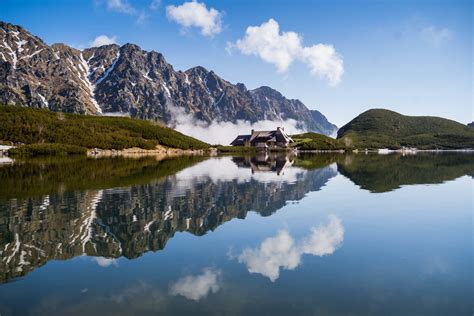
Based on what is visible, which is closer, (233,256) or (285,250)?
(233,256)

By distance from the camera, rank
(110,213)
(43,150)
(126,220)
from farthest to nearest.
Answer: (43,150) → (110,213) → (126,220)

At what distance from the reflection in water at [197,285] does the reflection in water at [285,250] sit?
6.04ft

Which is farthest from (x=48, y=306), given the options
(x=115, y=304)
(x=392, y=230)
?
(x=392, y=230)

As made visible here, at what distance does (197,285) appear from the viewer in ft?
47.3

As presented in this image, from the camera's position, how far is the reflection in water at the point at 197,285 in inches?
536

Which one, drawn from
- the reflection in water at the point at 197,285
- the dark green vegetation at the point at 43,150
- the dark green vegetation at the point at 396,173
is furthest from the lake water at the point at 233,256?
A: the dark green vegetation at the point at 43,150

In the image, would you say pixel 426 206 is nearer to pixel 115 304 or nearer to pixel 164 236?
pixel 164 236

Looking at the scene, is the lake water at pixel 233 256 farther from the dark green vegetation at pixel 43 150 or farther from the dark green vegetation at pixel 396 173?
the dark green vegetation at pixel 43 150

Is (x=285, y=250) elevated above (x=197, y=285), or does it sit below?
above

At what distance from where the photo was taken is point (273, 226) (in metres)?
24.6

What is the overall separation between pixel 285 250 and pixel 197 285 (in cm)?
622

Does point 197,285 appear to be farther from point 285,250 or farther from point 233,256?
point 285,250

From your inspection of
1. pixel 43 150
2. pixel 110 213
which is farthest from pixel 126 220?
pixel 43 150

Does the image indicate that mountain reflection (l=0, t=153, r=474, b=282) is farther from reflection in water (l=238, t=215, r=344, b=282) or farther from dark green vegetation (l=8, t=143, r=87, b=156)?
dark green vegetation (l=8, t=143, r=87, b=156)
